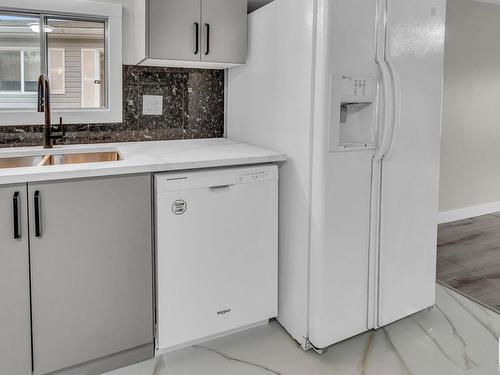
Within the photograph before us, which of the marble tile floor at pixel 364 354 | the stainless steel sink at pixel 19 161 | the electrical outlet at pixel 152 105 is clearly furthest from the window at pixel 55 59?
the marble tile floor at pixel 364 354

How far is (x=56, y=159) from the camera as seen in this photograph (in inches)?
87.7

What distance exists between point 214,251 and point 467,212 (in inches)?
132

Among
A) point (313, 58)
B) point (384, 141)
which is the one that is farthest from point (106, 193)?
point (384, 141)

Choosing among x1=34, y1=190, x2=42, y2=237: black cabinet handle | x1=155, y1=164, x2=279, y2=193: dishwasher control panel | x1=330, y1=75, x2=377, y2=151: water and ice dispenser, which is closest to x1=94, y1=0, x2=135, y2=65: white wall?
x1=155, y1=164, x2=279, y2=193: dishwasher control panel

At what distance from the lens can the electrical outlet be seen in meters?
2.58

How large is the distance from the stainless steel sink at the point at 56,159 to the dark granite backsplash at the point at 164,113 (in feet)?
0.45

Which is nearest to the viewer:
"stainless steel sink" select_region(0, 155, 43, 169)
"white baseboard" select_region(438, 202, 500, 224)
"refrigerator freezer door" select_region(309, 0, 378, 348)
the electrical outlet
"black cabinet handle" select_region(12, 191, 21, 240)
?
"black cabinet handle" select_region(12, 191, 21, 240)

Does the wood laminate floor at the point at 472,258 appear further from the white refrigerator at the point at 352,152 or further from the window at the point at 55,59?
the window at the point at 55,59

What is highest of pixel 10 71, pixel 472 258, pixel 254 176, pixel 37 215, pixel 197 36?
pixel 197 36

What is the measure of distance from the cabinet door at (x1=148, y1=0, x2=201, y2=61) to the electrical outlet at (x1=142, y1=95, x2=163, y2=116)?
41 centimetres

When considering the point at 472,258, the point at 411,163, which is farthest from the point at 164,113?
the point at 472,258

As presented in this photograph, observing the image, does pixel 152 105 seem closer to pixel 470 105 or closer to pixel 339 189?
pixel 339 189

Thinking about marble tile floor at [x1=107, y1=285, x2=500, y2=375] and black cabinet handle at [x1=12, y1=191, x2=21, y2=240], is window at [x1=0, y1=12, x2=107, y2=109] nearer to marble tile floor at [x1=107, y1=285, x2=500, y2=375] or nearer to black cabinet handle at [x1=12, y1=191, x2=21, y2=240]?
black cabinet handle at [x1=12, y1=191, x2=21, y2=240]

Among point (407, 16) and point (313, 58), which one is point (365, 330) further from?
Result: point (407, 16)
